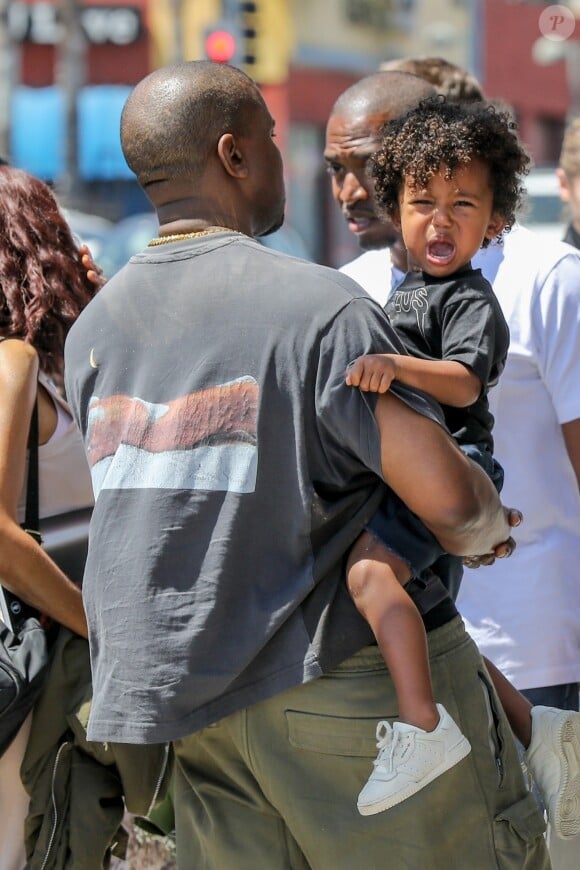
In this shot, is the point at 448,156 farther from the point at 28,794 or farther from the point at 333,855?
the point at 28,794

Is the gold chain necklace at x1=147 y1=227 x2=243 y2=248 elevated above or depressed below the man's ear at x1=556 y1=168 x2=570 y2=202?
above

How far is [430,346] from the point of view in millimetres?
2762

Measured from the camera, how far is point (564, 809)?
2.69m

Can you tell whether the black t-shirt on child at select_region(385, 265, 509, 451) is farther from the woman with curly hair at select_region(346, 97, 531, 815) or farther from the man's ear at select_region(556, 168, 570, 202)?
the man's ear at select_region(556, 168, 570, 202)

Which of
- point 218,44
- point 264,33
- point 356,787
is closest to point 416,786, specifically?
point 356,787

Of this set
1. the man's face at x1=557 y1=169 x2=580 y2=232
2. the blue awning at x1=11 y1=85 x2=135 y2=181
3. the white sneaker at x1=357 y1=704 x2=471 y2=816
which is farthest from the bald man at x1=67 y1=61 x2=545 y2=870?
the blue awning at x1=11 y1=85 x2=135 y2=181

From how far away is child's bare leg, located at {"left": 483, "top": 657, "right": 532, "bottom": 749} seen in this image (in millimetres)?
2818

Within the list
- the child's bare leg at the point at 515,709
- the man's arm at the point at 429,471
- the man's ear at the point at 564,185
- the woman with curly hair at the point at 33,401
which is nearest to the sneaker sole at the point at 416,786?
the man's arm at the point at 429,471

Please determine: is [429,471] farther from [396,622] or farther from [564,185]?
[564,185]

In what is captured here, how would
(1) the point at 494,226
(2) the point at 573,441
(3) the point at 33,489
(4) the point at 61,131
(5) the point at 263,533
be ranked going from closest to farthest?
(5) the point at 263,533
(1) the point at 494,226
(3) the point at 33,489
(2) the point at 573,441
(4) the point at 61,131

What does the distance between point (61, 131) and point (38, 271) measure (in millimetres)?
18765

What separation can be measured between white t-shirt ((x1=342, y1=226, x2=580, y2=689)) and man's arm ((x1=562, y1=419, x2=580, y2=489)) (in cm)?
2

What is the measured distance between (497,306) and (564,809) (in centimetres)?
102

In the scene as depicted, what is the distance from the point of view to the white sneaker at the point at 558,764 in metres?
2.69
